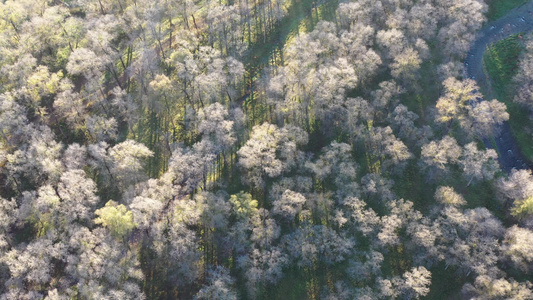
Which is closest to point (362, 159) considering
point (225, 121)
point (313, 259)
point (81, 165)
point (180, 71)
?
point (313, 259)

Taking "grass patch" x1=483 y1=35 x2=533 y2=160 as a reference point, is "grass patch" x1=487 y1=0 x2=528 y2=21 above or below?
above

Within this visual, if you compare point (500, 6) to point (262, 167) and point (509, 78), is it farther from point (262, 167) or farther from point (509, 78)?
point (262, 167)

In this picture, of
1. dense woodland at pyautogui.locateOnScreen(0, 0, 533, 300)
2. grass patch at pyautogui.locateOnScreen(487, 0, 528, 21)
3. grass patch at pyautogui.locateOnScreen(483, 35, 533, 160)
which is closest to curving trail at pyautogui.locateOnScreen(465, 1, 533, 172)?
grass patch at pyautogui.locateOnScreen(487, 0, 528, 21)

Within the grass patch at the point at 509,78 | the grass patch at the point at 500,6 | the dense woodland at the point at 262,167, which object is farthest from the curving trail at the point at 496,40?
the dense woodland at the point at 262,167

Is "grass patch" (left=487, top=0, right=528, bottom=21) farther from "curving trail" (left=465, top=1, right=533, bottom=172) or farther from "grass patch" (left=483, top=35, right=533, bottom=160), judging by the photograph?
"grass patch" (left=483, top=35, right=533, bottom=160)

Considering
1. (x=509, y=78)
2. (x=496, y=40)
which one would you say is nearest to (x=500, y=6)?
(x=496, y=40)

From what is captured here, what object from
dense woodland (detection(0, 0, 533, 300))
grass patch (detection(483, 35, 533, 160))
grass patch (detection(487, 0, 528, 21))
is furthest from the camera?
grass patch (detection(487, 0, 528, 21))

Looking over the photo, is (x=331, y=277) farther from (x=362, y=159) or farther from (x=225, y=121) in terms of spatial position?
(x=225, y=121)
